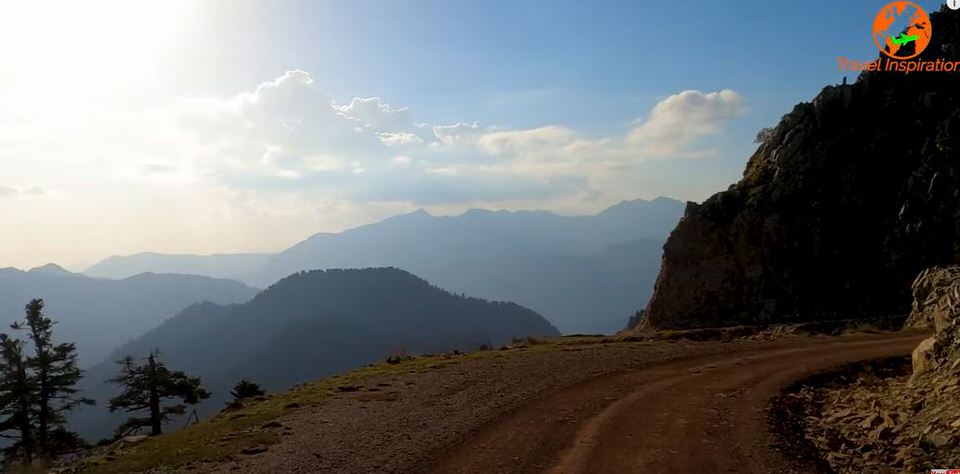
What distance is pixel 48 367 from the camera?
41.9m

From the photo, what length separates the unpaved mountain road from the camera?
14.1 meters

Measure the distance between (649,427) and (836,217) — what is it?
44.0m

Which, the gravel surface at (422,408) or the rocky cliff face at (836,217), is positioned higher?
the rocky cliff face at (836,217)

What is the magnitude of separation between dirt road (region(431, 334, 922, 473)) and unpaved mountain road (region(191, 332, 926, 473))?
0.04 metres

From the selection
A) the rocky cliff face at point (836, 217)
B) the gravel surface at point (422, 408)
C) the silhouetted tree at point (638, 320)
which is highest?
the rocky cliff face at point (836, 217)

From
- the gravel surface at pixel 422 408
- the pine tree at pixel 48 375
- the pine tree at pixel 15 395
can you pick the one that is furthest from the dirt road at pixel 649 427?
the pine tree at pixel 15 395

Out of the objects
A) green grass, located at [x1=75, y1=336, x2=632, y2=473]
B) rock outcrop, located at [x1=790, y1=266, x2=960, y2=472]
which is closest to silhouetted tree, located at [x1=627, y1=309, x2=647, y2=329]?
rock outcrop, located at [x1=790, y1=266, x2=960, y2=472]

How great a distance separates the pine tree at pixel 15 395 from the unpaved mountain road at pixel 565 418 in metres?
31.4

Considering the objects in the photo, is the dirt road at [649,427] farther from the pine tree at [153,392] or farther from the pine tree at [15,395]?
the pine tree at [15,395]

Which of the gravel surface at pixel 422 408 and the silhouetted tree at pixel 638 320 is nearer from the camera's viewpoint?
the gravel surface at pixel 422 408

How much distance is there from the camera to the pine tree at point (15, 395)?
130 feet

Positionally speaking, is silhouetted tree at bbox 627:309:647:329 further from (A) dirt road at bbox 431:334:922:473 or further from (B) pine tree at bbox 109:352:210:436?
(B) pine tree at bbox 109:352:210:436

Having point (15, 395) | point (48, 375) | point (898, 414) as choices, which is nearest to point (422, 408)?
point (898, 414)

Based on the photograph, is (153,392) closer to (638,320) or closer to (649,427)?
(649,427)
